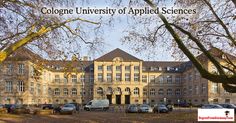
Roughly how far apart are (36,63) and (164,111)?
37295 mm

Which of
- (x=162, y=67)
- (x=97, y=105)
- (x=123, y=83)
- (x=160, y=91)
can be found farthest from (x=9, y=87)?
(x=162, y=67)

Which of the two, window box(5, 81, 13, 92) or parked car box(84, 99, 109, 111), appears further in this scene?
window box(5, 81, 13, 92)

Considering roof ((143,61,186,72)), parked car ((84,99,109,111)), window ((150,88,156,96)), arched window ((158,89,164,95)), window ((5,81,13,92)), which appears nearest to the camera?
parked car ((84,99,109,111))

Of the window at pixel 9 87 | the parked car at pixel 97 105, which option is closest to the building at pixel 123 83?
the window at pixel 9 87

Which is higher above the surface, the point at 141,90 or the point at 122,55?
the point at 122,55

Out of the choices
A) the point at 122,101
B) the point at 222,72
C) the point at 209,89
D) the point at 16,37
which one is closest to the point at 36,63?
the point at 16,37

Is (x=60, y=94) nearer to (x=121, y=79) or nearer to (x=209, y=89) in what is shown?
(x=121, y=79)

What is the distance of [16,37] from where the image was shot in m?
22.9

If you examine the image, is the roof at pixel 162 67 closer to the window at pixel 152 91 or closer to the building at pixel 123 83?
the building at pixel 123 83

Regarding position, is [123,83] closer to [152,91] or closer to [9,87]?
[152,91]

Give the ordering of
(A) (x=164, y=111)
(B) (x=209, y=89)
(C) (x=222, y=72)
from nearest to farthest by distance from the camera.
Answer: (C) (x=222, y=72)
(A) (x=164, y=111)
(B) (x=209, y=89)

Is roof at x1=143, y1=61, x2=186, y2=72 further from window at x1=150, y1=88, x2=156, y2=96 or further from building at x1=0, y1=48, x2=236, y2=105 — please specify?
window at x1=150, y1=88, x2=156, y2=96

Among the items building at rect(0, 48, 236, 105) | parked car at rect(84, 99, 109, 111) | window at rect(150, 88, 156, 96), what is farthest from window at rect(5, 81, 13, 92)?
window at rect(150, 88, 156, 96)

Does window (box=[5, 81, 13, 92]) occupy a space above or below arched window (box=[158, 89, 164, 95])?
above
